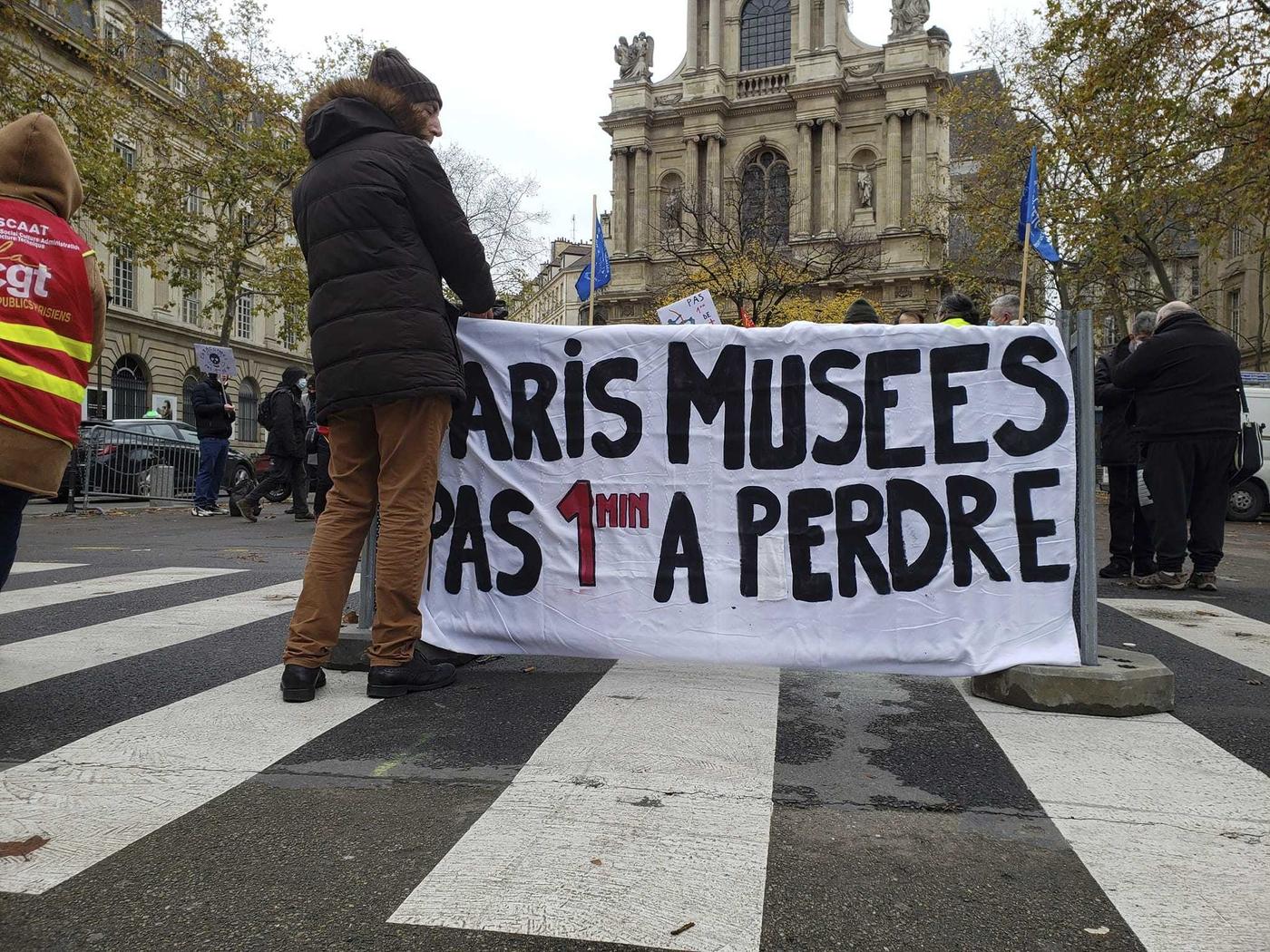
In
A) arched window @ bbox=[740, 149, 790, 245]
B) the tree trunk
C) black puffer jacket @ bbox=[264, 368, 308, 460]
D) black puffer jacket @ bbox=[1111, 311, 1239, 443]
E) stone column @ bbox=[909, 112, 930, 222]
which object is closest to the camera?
black puffer jacket @ bbox=[1111, 311, 1239, 443]

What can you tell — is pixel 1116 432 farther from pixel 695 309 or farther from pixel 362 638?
pixel 362 638

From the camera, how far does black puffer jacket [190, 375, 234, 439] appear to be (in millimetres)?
12984

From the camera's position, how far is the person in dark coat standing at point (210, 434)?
13.0 m

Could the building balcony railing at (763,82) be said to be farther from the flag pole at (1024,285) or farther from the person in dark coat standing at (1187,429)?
the flag pole at (1024,285)

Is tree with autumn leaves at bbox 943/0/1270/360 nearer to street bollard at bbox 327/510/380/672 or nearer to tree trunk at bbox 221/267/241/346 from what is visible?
street bollard at bbox 327/510/380/672

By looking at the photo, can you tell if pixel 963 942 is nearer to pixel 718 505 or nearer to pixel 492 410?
pixel 718 505

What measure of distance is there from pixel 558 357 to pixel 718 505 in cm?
84

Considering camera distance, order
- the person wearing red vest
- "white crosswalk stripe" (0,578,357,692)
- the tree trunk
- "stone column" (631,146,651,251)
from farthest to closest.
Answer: "stone column" (631,146,651,251), the tree trunk, "white crosswalk stripe" (0,578,357,692), the person wearing red vest

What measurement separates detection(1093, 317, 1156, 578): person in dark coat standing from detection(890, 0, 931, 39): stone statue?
54.5 meters

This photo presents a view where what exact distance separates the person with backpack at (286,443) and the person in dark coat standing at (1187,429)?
31.5ft

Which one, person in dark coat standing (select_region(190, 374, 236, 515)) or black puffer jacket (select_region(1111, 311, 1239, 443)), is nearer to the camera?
black puffer jacket (select_region(1111, 311, 1239, 443))

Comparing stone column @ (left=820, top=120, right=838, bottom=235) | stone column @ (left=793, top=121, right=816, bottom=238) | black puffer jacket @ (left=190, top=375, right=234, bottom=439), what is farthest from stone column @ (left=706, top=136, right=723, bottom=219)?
black puffer jacket @ (left=190, top=375, right=234, bottom=439)

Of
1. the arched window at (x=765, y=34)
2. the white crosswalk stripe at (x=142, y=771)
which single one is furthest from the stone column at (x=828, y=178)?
the white crosswalk stripe at (x=142, y=771)

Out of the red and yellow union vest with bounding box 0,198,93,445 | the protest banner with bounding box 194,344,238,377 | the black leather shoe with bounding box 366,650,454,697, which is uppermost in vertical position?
the protest banner with bounding box 194,344,238,377
